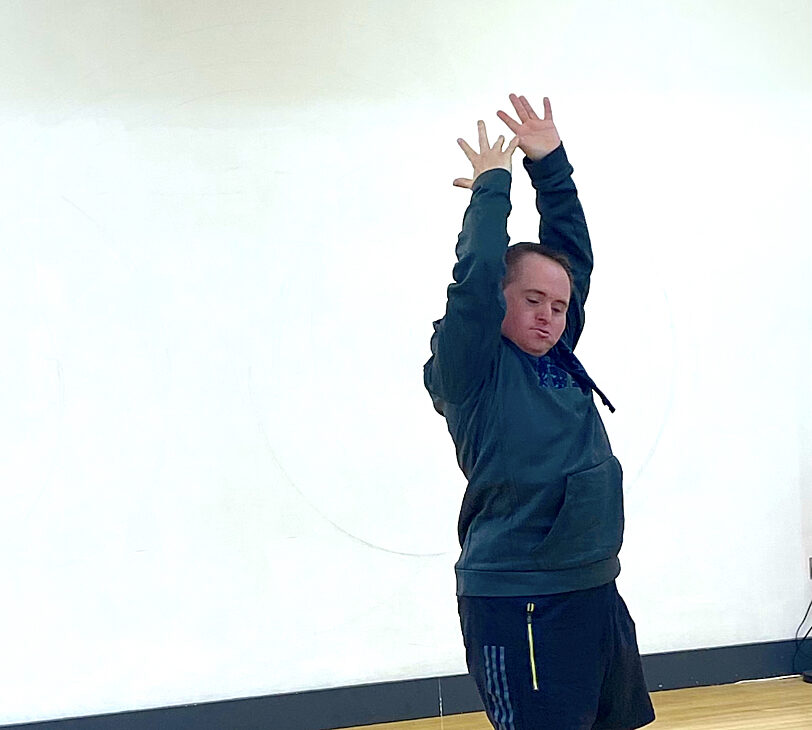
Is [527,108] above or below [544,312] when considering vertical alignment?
above

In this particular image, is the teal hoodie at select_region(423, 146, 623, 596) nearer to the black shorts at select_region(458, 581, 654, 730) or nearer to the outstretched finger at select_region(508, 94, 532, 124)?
the black shorts at select_region(458, 581, 654, 730)

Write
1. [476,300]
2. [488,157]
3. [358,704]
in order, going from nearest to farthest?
1. [476,300]
2. [488,157]
3. [358,704]

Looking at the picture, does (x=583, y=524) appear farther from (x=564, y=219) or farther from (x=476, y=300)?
(x=564, y=219)

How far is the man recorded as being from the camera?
168 cm

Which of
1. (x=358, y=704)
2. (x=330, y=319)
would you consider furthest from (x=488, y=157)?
(x=358, y=704)

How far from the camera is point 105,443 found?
2.87m

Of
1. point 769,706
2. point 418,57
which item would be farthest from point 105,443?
point 769,706

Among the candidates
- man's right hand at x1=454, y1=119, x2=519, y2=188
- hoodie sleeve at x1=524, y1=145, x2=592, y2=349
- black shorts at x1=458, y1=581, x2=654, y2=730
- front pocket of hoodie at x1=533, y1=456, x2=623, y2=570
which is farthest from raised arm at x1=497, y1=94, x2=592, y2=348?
black shorts at x1=458, y1=581, x2=654, y2=730

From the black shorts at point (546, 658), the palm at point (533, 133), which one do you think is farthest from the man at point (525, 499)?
the palm at point (533, 133)

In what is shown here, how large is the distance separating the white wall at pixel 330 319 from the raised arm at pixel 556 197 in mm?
1109

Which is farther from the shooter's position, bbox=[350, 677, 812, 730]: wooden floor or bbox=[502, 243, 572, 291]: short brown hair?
bbox=[350, 677, 812, 730]: wooden floor

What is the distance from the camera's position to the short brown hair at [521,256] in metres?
1.79

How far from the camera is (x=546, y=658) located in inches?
65.9

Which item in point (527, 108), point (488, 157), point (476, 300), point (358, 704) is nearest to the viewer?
point (476, 300)
